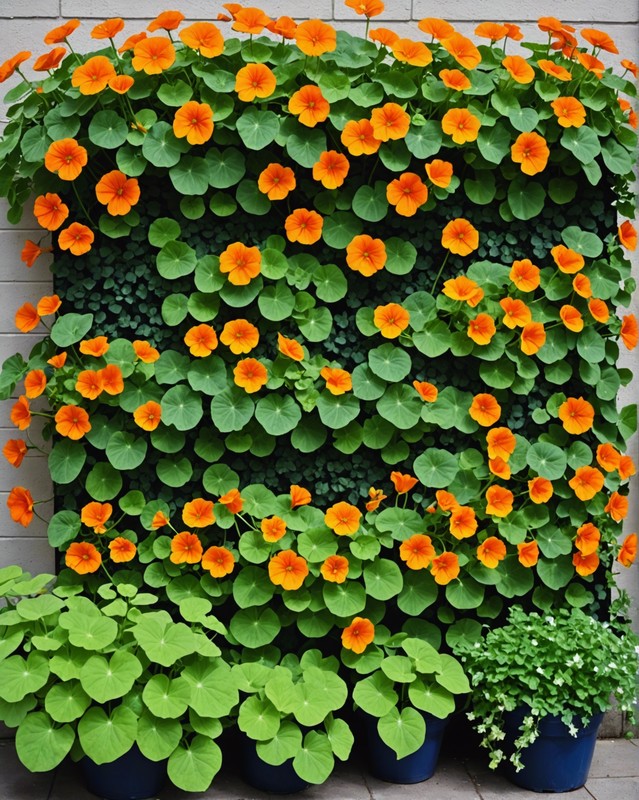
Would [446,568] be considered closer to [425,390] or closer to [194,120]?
[425,390]

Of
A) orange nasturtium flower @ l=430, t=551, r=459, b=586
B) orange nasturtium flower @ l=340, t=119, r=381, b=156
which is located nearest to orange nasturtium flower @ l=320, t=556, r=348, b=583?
orange nasturtium flower @ l=430, t=551, r=459, b=586

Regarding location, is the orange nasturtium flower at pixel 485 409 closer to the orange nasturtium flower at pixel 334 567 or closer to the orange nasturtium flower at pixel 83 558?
the orange nasturtium flower at pixel 334 567

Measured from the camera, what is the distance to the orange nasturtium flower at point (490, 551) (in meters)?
2.65

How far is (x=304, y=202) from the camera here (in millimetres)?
2721

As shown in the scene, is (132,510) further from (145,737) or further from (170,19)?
(170,19)

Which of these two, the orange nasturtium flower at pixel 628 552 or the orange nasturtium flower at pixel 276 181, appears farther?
the orange nasturtium flower at pixel 628 552

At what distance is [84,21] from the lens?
2848mm

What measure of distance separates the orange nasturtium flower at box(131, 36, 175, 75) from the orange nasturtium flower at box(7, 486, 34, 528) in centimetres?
128

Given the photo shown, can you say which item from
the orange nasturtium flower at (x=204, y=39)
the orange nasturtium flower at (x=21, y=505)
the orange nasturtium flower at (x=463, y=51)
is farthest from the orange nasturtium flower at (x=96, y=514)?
the orange nasturtium flower at (x=463, y=51)

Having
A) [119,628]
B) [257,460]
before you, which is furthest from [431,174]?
[119,628]

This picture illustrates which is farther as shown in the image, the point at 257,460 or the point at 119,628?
the point at 257,460

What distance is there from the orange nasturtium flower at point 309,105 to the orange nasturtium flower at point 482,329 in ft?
2.40

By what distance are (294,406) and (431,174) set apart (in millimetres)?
786

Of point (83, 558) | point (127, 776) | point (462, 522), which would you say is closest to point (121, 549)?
point (83, 558)
